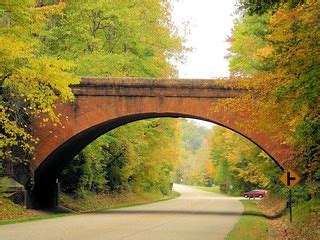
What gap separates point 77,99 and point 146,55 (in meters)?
10.3

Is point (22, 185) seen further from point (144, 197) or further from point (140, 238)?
point (144, 197)

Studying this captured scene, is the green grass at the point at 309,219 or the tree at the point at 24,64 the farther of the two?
the tree at the point at 24,64

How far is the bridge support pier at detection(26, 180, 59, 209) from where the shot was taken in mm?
26489

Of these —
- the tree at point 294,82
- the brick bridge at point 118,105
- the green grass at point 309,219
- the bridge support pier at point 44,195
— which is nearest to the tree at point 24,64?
the brick bridge at point 118,105

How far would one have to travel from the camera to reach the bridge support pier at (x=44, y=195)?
86.9 ft

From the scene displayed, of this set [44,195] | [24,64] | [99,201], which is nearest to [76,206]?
[44,195]

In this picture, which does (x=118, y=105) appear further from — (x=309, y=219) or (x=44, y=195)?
(x=309, y=219)

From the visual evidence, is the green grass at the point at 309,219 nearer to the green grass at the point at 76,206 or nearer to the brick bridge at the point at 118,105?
the green grass at the point at 76,206

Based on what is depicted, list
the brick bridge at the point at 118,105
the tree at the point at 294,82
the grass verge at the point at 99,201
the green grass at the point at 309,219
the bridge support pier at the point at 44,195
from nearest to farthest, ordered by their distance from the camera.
Result: the tree at the point at 294,82, the green grass at the point at 309,219, the brick bridge at the point at 118,105, the bridge support pier at the point at 44,195, the grass verge at the point at 99,201

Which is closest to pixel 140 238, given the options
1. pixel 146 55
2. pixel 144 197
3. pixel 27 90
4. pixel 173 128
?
pixel 27 90

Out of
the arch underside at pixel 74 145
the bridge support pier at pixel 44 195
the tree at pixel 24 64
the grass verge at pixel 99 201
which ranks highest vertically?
the tree at pixel 24 64

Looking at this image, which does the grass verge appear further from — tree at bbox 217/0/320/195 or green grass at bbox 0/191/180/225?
tree at bbox 217/0/320/195

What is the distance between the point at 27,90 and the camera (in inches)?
738

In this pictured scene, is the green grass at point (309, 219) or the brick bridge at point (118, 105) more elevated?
the brick bridge at point (118, 105)
